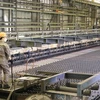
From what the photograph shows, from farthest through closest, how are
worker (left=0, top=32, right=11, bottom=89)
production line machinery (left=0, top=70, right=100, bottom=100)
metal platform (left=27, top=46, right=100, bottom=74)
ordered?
1. metal platform (left=27, top=46, right=100, bottom=74)
2. worker (left=0, top=32, right=11, bottom=89)
3. production line machinery (left=0, top=70, right=100, bottom=100)

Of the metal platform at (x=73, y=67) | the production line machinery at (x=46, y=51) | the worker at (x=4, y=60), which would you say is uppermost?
the worker at (x=4, y=60)

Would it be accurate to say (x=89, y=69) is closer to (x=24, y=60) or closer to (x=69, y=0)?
(x=24, y=60)

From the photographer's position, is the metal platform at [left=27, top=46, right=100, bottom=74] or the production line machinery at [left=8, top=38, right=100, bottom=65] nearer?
the metal platform at [left=27, top=46, right=100, bottom=74]

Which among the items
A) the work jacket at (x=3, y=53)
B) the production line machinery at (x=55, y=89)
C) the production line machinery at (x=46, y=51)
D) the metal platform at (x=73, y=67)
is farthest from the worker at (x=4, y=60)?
the production line machinery at (x=46, y=51)

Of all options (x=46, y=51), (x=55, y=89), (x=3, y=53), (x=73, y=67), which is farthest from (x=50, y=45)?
(x=55, y=89)

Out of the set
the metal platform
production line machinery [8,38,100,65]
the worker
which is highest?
the worker

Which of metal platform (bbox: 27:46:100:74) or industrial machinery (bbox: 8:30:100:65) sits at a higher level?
industrial machinery (bbox: 8:30:100:65)

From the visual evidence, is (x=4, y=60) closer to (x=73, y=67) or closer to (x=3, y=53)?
(x=3, y=53)

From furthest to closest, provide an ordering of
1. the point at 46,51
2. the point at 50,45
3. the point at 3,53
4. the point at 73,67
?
1. the point at 46,51
2. the point at 50,45
3. the point at 73,67
4. the point at 3,53

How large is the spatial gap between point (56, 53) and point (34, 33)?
150cm

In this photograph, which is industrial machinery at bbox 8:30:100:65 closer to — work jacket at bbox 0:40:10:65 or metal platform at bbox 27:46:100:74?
metal platform at bbox 27:46:100:74

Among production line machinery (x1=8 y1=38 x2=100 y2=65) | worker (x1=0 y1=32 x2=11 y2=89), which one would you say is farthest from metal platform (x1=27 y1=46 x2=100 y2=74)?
worker (x1=0 y1=32 x2=11 y2=89)

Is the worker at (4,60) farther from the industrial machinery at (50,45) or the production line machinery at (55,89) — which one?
the industrial machinery at (50,45)

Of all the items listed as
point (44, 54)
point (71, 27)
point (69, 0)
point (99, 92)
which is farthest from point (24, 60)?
point (69, 0)
